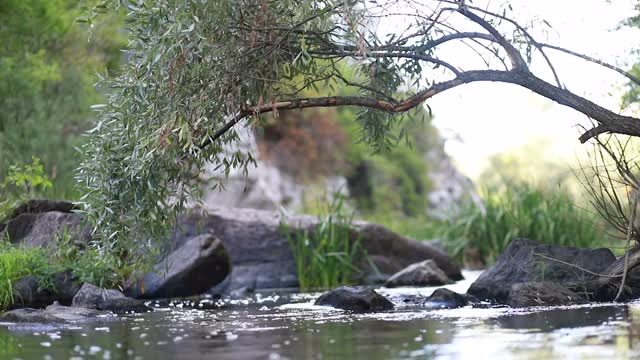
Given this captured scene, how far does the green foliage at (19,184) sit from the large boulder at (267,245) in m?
2.86

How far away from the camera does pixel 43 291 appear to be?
1308 centimetres

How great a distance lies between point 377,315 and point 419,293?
130 inches

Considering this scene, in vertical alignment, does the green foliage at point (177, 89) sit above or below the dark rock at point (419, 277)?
above

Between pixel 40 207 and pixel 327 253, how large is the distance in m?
5.13

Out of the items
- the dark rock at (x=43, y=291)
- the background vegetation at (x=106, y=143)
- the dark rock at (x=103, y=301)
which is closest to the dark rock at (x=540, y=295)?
the background vegetation at (x=106, y=143)

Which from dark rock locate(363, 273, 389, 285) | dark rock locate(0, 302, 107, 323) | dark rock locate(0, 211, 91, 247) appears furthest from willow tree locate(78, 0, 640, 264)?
dark rock locate(363, 273, 389, 285)

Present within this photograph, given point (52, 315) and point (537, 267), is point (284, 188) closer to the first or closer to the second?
point (537, 267)

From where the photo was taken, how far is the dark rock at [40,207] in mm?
14891

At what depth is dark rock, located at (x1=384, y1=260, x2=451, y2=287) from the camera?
53.5 feet

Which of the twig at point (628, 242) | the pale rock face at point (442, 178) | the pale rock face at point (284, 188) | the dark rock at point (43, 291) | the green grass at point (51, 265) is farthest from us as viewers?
the pale rock face at point (442, 178)

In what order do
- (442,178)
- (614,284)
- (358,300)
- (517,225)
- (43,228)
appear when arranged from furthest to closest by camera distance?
(442,178)
(517,225)
(43,228)
(358,300)
(614,284)

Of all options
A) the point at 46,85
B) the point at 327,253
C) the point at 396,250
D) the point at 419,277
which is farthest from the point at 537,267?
the point at 46,85

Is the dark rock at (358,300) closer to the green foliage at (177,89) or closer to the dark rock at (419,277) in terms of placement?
the green foliage at (177,89)

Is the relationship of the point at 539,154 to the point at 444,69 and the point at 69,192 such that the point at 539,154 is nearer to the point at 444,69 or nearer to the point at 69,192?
the point at 69,192
